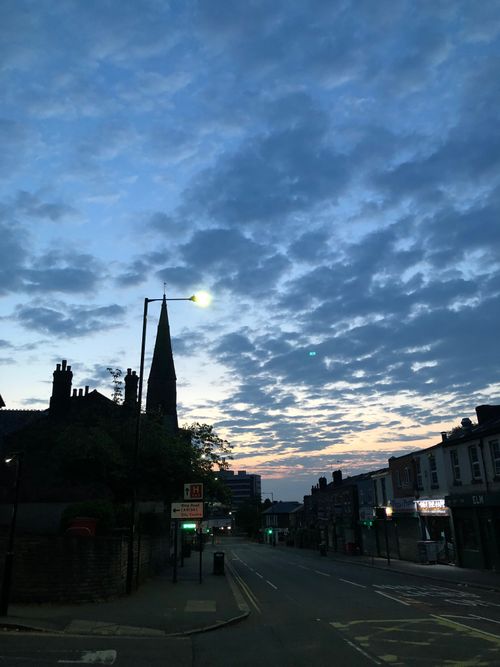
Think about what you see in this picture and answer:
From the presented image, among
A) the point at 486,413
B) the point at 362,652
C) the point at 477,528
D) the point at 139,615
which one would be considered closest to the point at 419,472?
the point at 486,413

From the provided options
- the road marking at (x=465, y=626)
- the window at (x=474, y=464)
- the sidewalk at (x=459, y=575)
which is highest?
the window at (x=474, y=464)

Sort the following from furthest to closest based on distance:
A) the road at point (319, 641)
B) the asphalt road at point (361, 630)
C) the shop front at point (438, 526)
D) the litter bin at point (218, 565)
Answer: the shop front at point (438, 526) < the litter bin at point (218, 565) < the asphalt road at point (361, 630) < the road at point (319, 641)

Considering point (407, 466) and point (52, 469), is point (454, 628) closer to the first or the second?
point (52, 469)

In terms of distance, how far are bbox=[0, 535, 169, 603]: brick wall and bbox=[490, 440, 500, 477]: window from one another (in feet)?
76.5

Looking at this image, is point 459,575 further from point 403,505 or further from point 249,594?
point 403,505

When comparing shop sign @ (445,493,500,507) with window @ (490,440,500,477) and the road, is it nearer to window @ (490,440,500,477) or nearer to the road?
window @ (490,440,500,477)

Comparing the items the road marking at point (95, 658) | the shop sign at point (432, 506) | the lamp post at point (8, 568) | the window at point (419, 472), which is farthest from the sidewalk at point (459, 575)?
the lamp post at point (8, 568)

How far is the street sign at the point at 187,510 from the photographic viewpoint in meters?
24.9

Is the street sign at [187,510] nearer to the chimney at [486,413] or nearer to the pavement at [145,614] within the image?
the pavement at [145,614]

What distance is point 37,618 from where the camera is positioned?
1341 cm

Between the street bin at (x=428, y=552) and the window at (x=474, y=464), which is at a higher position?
the window at (x=474, y=464)

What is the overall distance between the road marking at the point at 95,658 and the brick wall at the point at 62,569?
6.21 meters

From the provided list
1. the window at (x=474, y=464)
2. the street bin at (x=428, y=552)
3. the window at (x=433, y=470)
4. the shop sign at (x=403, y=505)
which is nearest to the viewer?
the window at (x=474, y=464)

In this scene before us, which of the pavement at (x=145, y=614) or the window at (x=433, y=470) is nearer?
the pavement at (x=145, y=614)
